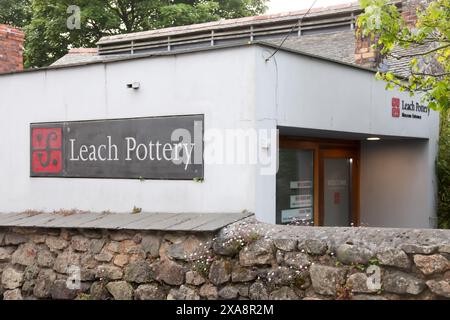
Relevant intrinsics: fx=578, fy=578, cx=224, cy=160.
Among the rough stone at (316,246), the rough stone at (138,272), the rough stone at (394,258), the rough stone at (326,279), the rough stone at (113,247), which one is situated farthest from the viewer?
the rough stone at (113,247)

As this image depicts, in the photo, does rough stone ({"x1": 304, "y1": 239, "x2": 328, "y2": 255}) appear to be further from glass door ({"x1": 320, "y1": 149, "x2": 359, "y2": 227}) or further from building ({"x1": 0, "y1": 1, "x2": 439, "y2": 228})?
glass door ({"x1": 320, "y1": 149, "x2": 359, "y2": 227})

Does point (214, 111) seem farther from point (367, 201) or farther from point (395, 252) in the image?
point (367, 201)

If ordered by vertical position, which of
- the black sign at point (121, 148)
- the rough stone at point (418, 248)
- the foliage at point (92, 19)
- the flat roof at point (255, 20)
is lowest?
the rough stone at point (418, 248)

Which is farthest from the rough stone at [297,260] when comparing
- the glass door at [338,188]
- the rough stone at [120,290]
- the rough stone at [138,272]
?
the glass door at [338,188]

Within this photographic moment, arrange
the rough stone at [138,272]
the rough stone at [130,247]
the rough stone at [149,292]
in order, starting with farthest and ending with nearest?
the rough stone at [130,247]
the rough stone at [138,272]
the rough stone at [149,292]

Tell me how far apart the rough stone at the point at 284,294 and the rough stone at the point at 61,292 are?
264 cm

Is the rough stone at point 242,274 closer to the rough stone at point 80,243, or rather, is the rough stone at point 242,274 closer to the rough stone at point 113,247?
the rough stone at point 113,247

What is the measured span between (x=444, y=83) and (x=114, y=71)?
14.6 ft

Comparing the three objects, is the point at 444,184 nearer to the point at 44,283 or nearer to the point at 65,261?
the point at 65,261

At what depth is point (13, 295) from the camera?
762 centimetres

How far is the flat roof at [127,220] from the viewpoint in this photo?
6566 millimetres

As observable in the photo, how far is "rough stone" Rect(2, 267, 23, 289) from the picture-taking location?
25.1 ft

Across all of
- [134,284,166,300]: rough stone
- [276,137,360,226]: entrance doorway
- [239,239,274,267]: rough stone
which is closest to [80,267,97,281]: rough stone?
[134,284,166,300]: rough stone
